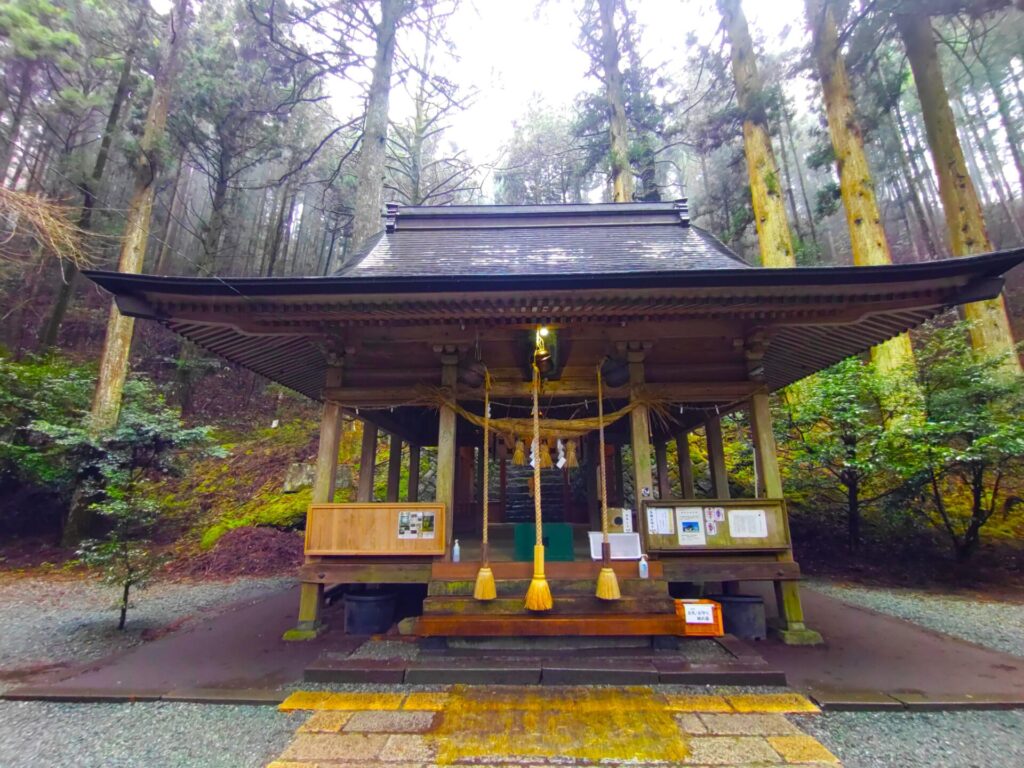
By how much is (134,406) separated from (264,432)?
446 centimetres

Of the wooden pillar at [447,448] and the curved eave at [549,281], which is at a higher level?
the curved eave at [549,281]

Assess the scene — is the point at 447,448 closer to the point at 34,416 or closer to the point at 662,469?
the point at 662,469

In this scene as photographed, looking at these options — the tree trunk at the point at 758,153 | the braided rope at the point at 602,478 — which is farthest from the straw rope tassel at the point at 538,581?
the tree trunk at the point at 758,153

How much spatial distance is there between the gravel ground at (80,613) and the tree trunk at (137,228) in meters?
2.78

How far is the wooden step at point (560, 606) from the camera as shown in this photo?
12.6ft

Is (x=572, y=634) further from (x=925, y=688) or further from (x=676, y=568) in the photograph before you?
(x=925, y=688)

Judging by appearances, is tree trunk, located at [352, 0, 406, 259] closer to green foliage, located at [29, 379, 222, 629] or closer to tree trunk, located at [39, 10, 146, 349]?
green foliage, located at [29, 379, 222, 629]

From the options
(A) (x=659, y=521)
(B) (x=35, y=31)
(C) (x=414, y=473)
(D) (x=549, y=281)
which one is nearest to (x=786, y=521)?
(A) (x=659, y=521)

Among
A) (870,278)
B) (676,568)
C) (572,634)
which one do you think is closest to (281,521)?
(572,634)

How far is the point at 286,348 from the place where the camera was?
503 centimetres

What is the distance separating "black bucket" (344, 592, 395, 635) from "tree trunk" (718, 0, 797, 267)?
30.2 ft

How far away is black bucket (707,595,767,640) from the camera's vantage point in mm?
4258

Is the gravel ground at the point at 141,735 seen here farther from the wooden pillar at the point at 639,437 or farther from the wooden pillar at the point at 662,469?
the wooden pillar at the point at 662,469

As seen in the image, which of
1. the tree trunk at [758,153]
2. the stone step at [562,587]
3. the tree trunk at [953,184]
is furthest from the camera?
the tree trunk at [758,153]
